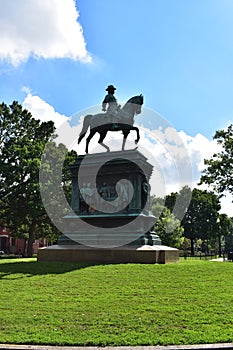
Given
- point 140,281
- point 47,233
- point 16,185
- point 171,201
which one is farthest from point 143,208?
point 171,201

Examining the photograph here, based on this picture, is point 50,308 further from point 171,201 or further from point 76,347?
point 171,201

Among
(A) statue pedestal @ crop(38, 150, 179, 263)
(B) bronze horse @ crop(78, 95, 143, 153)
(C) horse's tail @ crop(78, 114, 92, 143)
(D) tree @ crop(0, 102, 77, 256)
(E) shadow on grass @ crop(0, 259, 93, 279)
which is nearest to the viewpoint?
(E) shadow on grass @ crop(0, 259, 93, 279)

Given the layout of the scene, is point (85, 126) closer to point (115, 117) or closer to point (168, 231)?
point (115, 117)

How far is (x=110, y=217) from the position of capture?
1934 cm

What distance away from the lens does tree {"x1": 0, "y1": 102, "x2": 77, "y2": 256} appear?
116ft

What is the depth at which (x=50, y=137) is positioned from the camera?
41.1 meters

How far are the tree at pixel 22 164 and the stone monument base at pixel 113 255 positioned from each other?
18108mm

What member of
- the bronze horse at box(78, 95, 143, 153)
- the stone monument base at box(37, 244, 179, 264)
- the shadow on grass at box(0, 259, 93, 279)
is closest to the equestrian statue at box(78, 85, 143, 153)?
the bronze horse at box(78, 95, 143, 153)

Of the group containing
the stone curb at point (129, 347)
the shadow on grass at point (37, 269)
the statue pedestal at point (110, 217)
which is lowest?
the stone curb at point (129, 347)

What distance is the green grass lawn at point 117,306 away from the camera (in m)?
7.21

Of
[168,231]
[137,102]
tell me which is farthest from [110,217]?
[168,231]

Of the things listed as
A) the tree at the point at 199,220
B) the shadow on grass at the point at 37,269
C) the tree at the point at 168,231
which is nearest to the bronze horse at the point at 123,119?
the shadow on grass at the point at 37,269

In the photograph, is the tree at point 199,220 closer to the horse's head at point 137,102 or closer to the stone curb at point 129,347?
the horse's head at point 137,102

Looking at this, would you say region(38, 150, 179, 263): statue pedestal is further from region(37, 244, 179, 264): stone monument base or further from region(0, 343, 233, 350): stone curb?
region(0, 343, 233, 350): stone curb
